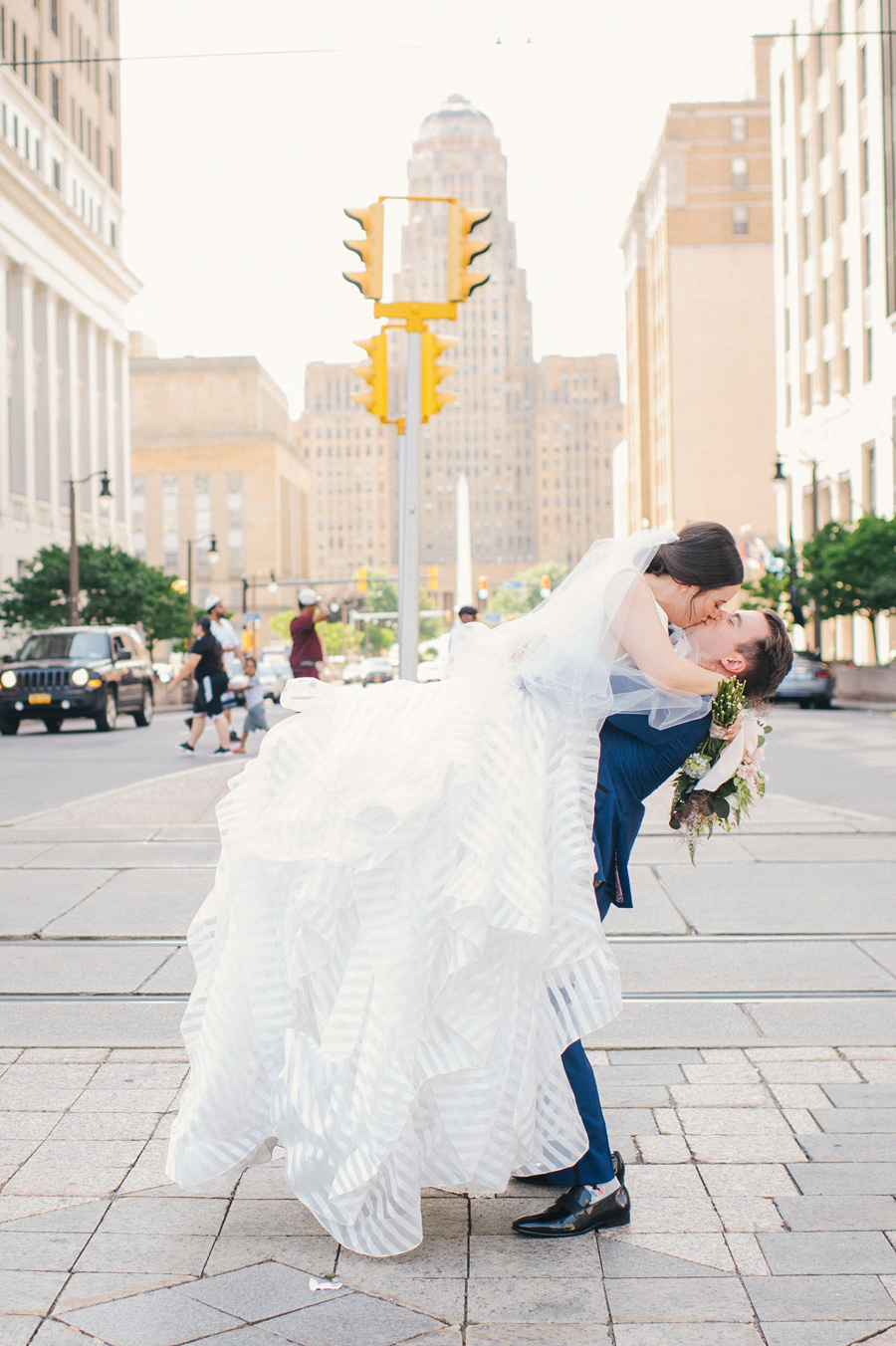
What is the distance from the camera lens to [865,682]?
3625cm

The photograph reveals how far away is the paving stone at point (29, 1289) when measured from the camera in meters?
2.82

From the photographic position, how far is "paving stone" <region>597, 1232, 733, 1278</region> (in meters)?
2.98

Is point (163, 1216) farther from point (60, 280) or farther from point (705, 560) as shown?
point (60, 280)

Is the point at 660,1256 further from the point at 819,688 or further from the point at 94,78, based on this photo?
the point at 94,78

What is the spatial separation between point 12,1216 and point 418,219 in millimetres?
164840

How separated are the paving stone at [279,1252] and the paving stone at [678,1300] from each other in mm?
637

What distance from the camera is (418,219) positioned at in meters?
159

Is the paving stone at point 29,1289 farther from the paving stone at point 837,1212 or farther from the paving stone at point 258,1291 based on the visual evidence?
the paving stone at point 837,1212

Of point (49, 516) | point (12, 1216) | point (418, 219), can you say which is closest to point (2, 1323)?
point (12, 1216)

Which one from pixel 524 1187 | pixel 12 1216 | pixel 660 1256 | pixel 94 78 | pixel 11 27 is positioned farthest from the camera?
pixel 94 78

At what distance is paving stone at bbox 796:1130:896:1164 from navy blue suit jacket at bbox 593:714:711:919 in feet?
3.01

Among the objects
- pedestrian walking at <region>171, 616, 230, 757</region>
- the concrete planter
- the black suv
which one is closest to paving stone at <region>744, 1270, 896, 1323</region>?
pedestrian walking at <region>171, 616, 230, 757</region>

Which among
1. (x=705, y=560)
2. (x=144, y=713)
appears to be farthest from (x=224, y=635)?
(x=705, y=560)

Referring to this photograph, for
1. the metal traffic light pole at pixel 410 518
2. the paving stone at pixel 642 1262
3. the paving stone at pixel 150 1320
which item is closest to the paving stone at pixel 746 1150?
the paving stone at pixel 642 1262
